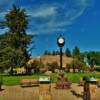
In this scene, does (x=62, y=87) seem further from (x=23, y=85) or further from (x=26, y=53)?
(x=26, y=53)

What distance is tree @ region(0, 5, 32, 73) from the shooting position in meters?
55.2

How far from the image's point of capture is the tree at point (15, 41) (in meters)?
55.2

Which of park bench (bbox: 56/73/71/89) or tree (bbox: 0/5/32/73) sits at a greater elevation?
tree (bbox: 0/5/32/73)

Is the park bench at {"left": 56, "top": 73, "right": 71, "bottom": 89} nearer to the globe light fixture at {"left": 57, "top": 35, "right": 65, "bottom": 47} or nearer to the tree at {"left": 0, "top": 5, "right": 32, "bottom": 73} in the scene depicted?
the globe light fixture at {"left": 57, "top": 35, "right": 65, "bottom": 47}

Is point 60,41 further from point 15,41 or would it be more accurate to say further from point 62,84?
point 15,41

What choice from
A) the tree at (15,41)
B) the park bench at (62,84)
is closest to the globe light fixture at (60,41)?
the park bench at (62,84)

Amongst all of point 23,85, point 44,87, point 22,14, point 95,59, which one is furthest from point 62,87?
point 95,59

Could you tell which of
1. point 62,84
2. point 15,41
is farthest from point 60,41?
point 15,41

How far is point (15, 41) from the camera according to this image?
56500 mm

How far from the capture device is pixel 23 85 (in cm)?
2806

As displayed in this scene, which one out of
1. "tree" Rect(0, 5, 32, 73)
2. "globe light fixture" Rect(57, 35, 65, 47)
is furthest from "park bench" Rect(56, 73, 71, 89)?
"tree" Rect(0, 5, 32, 73)

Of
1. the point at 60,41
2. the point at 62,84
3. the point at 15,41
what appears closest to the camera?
the point at 62,84

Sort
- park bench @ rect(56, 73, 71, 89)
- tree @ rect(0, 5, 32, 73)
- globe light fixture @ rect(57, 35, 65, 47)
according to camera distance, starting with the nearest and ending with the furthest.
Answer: park bench @ rect(56, 73, 71, 89) < globe light fixture @ rect(57, 35, 65, 47) < tree @ rect(0, 5, 32, 73)

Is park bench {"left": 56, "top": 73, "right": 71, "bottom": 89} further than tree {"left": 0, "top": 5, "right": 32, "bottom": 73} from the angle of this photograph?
No
